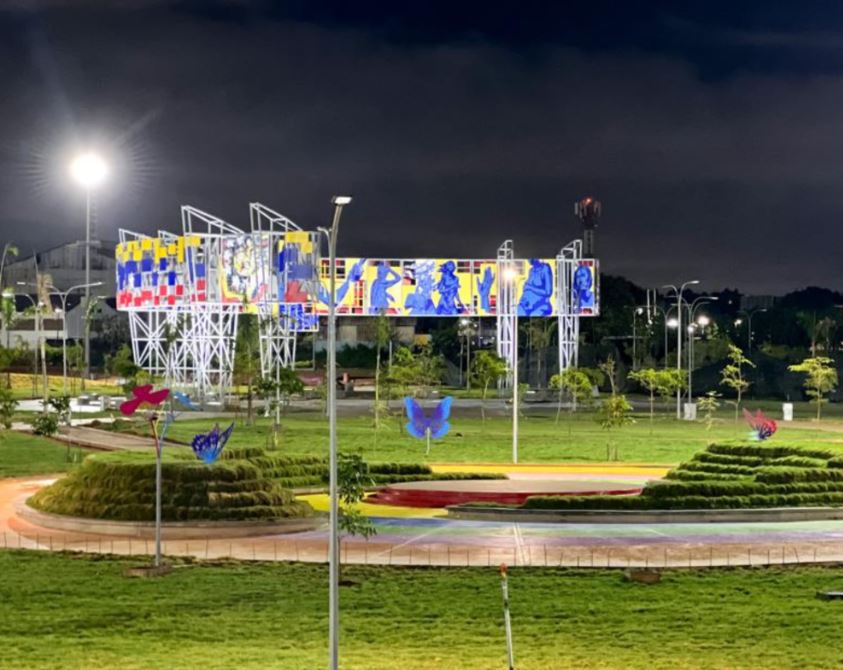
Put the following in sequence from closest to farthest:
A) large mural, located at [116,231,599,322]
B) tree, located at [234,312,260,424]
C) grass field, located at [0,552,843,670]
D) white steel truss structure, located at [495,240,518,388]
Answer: grass field, located at [0,552,843,670] < tree, located at [234,312,260,424] < large mural, located at [116,231,599,322] < white steel truss structure, located at [495,240,518,388]

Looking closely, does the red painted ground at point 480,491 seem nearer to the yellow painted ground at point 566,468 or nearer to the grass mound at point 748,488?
the grass mound at point 748,488

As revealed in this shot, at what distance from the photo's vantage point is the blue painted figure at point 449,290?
317 feet

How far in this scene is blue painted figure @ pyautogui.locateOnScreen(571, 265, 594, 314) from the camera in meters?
96.0

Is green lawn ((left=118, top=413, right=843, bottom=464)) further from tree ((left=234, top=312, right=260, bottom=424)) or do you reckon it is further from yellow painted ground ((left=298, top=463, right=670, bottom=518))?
tree ((left=234, top=312, right=260, bottom=424))

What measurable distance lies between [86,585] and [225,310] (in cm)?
6658

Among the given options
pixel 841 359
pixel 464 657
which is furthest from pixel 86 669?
pixel 841 359

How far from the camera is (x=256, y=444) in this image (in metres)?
53.6

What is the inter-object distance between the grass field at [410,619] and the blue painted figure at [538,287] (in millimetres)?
69584

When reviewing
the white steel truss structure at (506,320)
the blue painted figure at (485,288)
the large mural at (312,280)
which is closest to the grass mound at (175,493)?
the large mural at (312,280)

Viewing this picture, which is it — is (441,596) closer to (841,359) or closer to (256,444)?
(256,444)

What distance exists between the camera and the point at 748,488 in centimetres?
3519

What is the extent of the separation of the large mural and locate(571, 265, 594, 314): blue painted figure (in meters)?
0.08

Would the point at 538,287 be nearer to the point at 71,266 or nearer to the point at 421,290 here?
the point at 421,290

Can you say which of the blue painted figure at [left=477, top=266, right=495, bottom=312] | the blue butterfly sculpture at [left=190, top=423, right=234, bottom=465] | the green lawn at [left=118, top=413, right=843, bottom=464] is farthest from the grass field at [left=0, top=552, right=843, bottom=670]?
the blue painted figure at [left=477, top=266, right=495, bottom=312]
